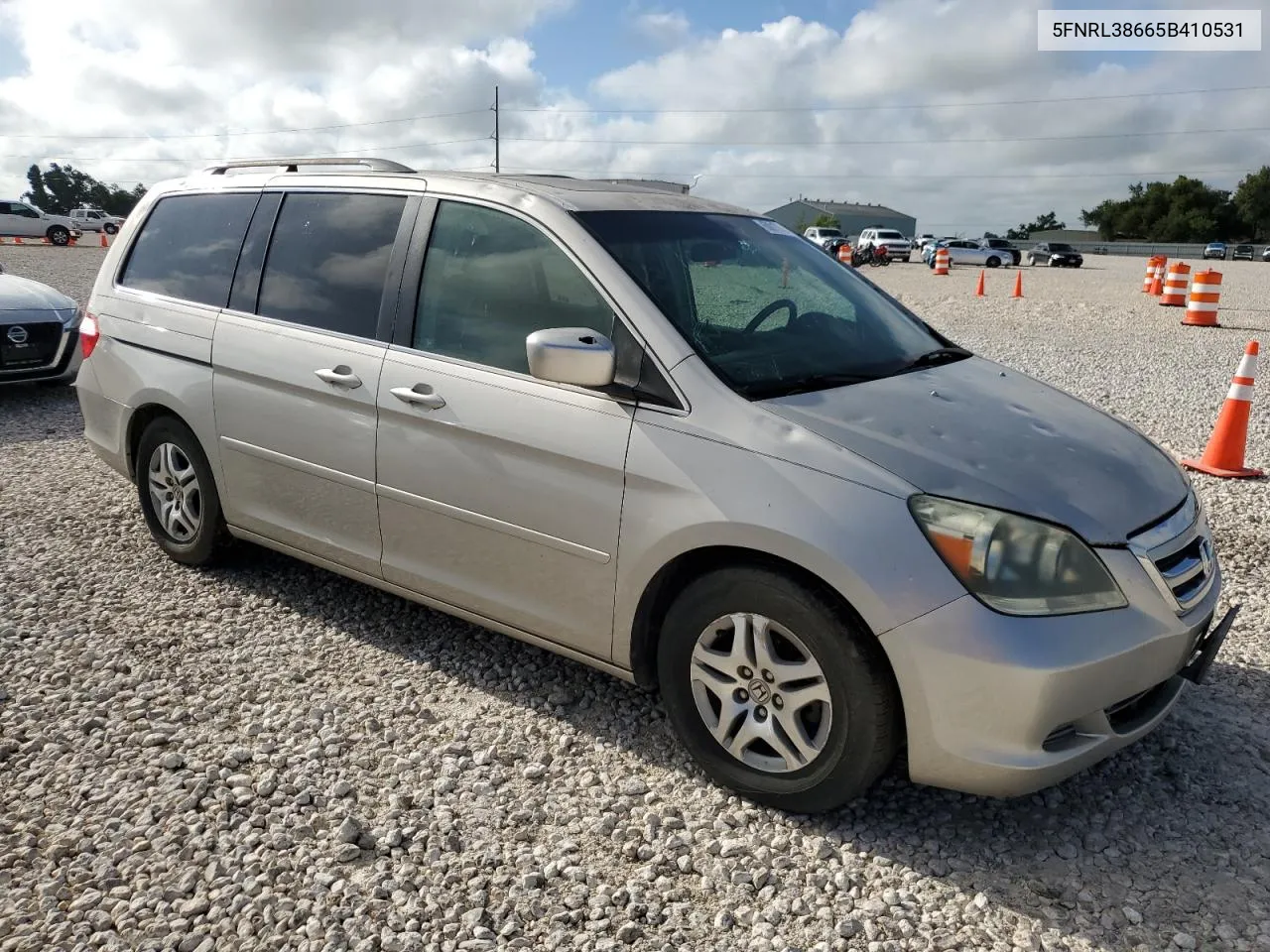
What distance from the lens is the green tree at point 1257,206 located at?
86.1 m

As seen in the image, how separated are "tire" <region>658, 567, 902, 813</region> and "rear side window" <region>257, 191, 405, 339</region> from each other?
66.6 inches

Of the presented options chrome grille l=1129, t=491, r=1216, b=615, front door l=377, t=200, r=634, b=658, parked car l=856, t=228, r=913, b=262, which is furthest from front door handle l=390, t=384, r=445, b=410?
parked car l=856, t=228, r=913, b=262

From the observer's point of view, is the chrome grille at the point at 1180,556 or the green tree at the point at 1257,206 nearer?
the chrome grille at the point at 1180,556

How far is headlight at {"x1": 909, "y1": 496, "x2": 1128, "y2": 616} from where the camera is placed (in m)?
2.47

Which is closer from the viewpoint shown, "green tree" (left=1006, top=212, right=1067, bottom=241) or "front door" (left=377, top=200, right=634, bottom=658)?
"front door" (left=377, top=200, right=634, bottom=658)

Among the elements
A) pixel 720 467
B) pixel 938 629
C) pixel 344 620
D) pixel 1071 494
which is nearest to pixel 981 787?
pixel 938 629

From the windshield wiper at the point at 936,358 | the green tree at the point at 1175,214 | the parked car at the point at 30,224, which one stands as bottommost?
the windshield wiper at the point at 936,358

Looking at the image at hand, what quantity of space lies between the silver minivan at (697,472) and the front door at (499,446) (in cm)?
1

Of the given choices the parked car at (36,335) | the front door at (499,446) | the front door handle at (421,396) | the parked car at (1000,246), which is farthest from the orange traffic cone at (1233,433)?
the parked car at (1000,246)

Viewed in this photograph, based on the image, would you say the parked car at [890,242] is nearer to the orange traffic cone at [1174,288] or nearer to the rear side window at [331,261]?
the orange traffic cone at [1174,288]

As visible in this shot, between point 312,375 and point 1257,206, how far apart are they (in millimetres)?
102792

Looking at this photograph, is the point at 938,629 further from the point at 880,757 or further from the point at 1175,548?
the point at 1175,548

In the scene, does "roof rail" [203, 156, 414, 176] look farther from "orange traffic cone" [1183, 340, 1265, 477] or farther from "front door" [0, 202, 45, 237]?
"front door" [0, 202, 45, 237]

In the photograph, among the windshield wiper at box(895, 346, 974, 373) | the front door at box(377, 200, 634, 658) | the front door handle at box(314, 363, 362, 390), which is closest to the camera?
the front door at box(377, 200, 634, 658)
